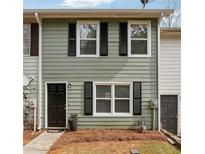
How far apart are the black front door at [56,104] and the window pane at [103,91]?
0.94m

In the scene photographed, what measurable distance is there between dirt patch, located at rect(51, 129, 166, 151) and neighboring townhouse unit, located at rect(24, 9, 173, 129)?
0.53m

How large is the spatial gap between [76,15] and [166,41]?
2.86m

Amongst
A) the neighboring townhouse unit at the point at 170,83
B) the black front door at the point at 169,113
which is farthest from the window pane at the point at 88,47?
the black front door at the point at 169,113

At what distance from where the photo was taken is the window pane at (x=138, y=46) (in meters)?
7.80

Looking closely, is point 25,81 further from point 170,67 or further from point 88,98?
point 170,67

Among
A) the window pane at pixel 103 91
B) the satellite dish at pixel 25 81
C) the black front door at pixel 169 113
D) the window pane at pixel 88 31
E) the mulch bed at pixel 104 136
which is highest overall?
the window pane at pixel 88 31

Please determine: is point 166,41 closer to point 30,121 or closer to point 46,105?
point 46,105

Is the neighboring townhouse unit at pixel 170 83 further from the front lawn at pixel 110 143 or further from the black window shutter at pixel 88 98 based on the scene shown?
the black window shutter at pixel 88 98

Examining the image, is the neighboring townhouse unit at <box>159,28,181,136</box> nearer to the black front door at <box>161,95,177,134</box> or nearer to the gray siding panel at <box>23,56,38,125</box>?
the black front door at <box>161,95,177,134</box>

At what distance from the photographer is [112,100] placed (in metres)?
7.77

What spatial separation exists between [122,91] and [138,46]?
4.28ft

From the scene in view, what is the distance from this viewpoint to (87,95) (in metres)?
7.75

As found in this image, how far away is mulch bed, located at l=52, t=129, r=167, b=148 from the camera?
6434 millimetres
